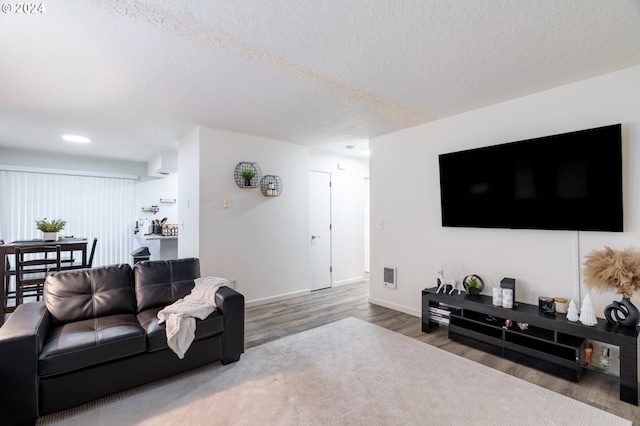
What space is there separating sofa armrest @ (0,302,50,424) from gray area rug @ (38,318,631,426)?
0.22 metres

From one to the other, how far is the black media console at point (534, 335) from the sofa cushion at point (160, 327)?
2262 millimetres

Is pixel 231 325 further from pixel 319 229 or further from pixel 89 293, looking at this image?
pixel 319 229

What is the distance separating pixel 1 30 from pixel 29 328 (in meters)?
1.93

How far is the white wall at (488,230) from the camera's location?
2447mm

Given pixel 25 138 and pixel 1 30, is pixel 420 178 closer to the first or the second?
pixel 1 30

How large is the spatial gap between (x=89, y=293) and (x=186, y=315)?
99 cm

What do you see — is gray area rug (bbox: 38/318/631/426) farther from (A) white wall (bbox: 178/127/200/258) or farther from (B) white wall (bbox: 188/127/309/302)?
(A) white wall (bbox: 178/127/200/258)

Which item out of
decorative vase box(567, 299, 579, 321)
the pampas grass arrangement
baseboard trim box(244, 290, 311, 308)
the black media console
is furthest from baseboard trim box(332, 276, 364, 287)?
the pampas grass arrangement

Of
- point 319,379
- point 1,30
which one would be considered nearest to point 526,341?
point 319,379

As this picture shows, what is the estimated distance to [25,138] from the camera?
4.62 meters

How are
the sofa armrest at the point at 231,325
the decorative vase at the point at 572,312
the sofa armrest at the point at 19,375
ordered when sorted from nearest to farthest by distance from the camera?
the sofa armrest at the point at 19,375 < the decorative vase at the point at 572,312 < the sofa armrest at the point at 231,325

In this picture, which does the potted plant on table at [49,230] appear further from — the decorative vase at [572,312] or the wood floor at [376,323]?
the decorative vase at [572,312]

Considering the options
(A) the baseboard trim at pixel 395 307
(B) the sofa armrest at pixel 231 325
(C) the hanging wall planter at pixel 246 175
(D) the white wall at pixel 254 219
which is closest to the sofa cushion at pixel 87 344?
(B) the sofa armrest at pixel 231 325

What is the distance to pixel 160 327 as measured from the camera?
234 cm
